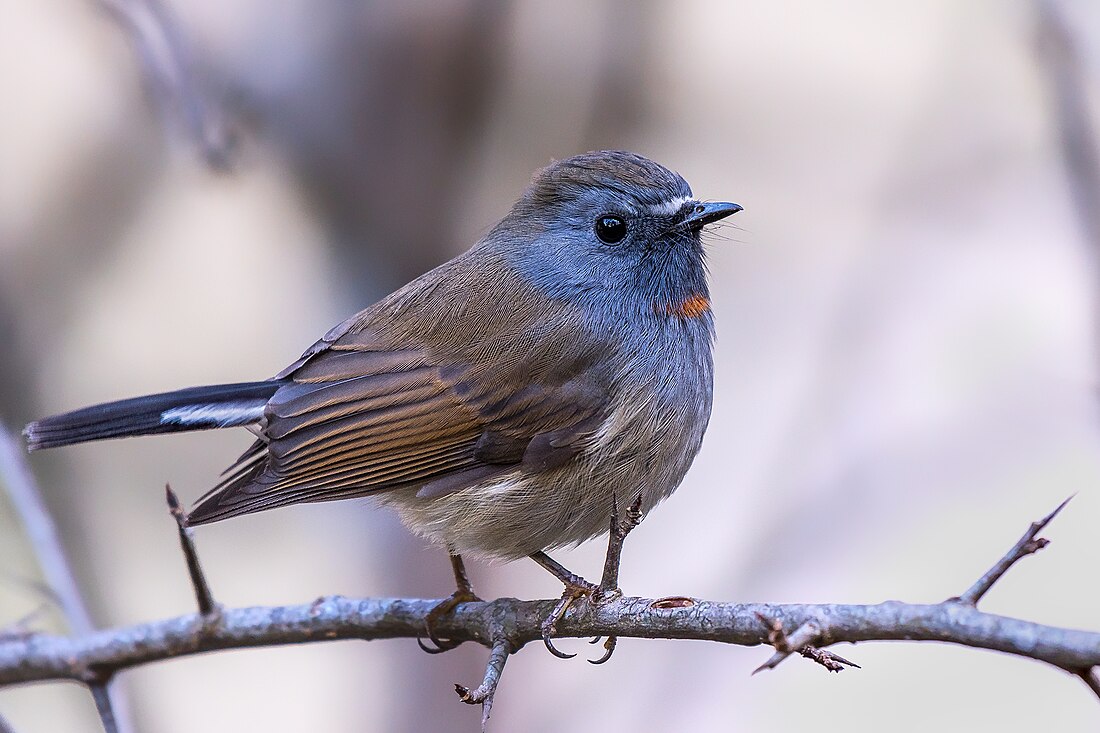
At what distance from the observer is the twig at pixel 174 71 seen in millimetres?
4590

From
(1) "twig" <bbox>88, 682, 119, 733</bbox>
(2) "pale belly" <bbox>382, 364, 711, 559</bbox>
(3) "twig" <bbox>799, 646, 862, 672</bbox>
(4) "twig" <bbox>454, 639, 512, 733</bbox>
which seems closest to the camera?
(3) "twig" <bbox>799, 646, 862, 672</bbox>

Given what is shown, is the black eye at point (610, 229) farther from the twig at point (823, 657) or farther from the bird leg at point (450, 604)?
the twig at point (823, 657)

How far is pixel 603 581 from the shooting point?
2.48 meters

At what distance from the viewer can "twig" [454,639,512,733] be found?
7.59ft

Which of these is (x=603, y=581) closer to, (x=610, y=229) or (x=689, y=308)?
(x=689, y=308)

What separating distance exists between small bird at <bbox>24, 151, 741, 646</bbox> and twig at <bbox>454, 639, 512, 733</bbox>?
0.41 metres

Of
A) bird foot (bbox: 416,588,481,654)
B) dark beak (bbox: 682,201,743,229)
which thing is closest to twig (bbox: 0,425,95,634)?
bird foot (bbox: 416,588,481,654)

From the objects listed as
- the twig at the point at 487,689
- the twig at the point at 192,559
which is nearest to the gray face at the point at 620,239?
the twig at the point at 487,689

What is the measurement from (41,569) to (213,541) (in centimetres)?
285

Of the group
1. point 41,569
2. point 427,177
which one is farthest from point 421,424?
point 427,177

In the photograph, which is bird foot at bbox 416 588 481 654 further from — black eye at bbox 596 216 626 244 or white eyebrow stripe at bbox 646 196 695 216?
white eyebrow stripe at bbox 646 196 695 216

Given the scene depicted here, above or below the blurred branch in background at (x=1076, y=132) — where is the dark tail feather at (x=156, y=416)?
below

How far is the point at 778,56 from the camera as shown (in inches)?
246

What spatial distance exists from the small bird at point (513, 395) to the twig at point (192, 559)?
33cm
